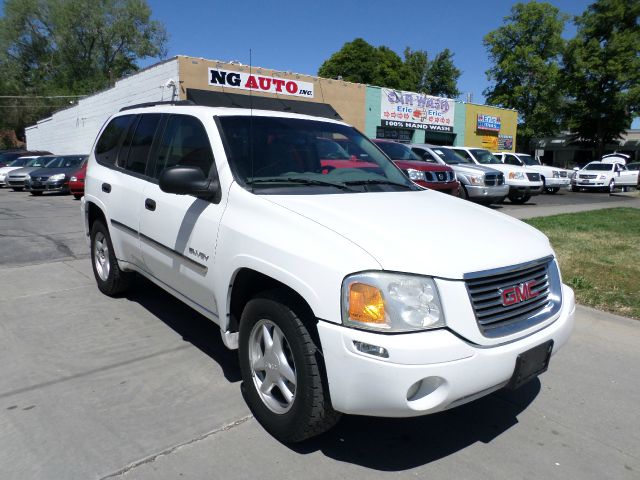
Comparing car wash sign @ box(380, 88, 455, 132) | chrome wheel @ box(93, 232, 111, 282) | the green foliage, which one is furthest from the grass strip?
the green foliage

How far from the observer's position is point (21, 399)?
10.6 feet

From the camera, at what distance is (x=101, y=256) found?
17.6 ft

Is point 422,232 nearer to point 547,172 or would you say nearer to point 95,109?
point 547,172

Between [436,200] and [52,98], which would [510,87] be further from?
[436,200]

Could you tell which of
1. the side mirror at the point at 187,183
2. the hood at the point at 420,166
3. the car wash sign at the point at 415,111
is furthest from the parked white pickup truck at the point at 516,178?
the side mirror at the point at 187,183

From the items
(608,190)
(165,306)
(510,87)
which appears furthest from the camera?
(510,87)

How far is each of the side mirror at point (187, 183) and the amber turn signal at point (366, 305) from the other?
131 centimetres

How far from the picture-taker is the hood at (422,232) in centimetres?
240

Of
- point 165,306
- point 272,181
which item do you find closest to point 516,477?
point 272,181

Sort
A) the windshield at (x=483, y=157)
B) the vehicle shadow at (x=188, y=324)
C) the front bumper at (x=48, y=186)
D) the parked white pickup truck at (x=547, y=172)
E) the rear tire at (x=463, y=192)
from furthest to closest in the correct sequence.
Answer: the parked white pickup truck at (x=547, y=172)
the front bumper at (x=48, y=186)
the windshield at (x=483, y=157)
the rear tire at (x=463, y=192)
the vehicle shadow at (x=188, y=324)

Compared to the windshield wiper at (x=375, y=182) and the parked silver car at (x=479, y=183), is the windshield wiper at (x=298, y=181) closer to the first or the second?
the windshield wiper at (x=375, y=182)

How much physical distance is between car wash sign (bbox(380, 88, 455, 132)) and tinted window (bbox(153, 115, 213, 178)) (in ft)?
75.1

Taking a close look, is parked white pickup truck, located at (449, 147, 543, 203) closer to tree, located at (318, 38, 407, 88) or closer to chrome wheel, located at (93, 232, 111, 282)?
chrome wheel, located at (93, 232, 111, 282)

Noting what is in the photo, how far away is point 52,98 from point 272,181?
53869 millimetres
